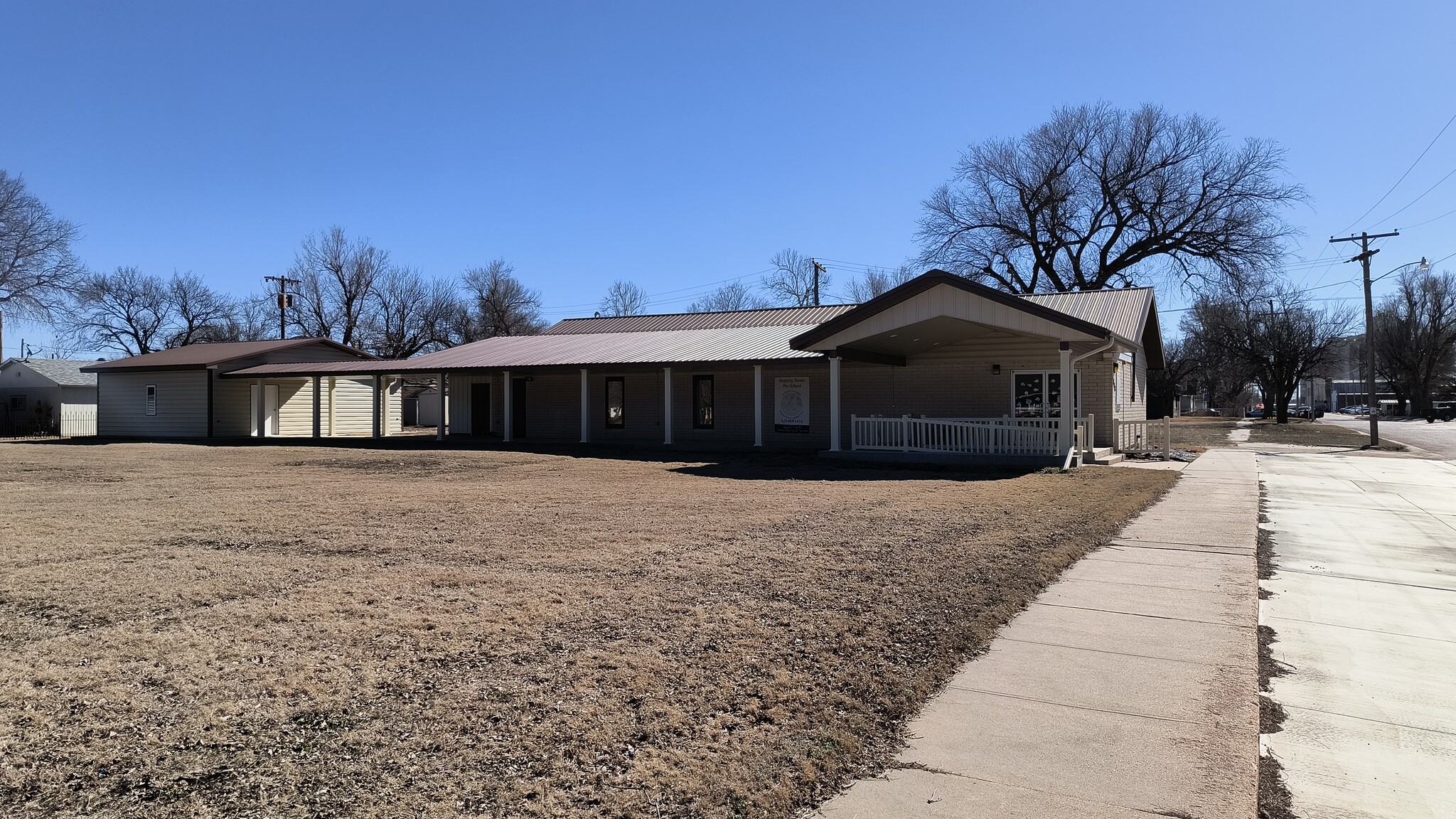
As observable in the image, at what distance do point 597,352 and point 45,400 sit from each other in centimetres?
2907

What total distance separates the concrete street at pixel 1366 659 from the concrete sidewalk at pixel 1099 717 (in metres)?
0.23

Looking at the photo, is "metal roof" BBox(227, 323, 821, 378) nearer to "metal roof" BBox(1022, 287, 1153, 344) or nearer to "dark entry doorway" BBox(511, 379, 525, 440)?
"dark entry doorway" BBox(511, 379, 525, 440)

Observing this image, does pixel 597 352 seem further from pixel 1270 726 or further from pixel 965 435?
pixel 1270 726

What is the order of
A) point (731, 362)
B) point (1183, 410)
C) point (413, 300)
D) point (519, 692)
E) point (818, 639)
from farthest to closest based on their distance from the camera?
1. point (1183, 410)
2. point (413, 300)
3. point (731, 362)
4. point (818, 639)
5. point (519, 692)

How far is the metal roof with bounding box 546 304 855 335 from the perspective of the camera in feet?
98.1

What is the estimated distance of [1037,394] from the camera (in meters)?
20.9

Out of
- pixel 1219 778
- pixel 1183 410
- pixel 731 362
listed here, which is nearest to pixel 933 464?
pixel 731 362

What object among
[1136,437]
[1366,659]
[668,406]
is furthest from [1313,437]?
[1366,659]

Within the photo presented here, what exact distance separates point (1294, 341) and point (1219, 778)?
54.7m

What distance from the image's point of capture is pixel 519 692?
4.00 m

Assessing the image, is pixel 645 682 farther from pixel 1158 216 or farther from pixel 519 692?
pixel 1158 216

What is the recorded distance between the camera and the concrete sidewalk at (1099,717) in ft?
10.3

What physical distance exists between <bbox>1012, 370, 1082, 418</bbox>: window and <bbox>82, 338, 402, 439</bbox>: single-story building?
20.0m

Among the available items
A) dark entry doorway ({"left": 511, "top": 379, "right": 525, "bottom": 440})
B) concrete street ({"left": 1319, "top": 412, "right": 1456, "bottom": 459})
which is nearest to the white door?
dark entry doorway ({"left": 511, "top": 379, "right": 525, "bottom": 440})
